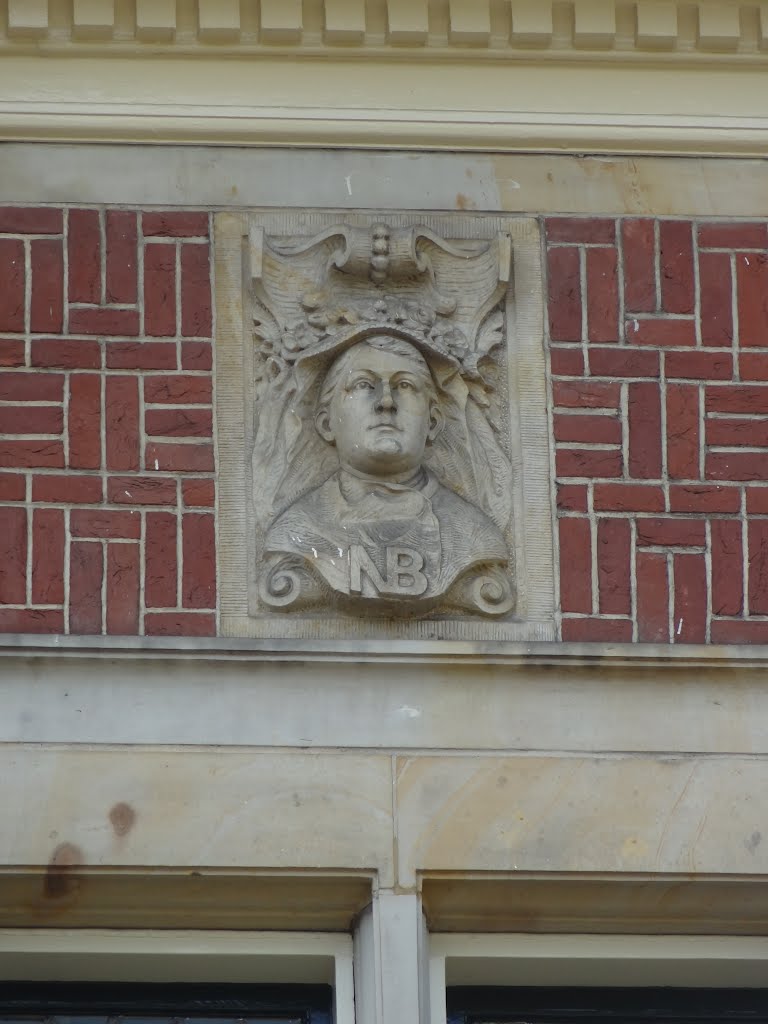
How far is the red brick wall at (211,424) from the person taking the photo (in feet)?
23.9

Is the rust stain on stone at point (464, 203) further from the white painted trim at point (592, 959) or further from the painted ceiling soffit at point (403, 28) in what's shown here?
the white painted trim at point (592, 959)

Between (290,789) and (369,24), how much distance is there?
6.68ft

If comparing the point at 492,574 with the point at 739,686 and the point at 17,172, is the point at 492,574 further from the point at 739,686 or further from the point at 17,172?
the point at 17,172

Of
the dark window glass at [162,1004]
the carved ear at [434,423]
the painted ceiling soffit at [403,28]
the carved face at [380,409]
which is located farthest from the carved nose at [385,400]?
the dark window glass at [162,1004]

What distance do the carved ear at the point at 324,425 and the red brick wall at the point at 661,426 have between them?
0.55 meters

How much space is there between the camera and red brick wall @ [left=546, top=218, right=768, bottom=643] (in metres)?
7.33

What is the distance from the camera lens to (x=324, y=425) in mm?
7500

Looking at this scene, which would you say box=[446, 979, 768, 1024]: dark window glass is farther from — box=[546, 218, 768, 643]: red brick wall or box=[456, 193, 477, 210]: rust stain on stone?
box=[456, 193, 477, 210]: rust stain on stone

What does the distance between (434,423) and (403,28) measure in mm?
1046

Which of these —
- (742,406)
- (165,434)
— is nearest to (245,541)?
(165,434)

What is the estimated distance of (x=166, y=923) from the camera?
23.3ft

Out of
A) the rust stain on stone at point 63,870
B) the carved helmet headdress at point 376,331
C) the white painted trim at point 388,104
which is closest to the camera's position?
the rust stain on stone at point 63,870

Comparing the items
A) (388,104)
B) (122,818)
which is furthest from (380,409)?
(122,818)

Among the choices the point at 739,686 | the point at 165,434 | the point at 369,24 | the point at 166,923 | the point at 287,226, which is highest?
the point at 369,24
